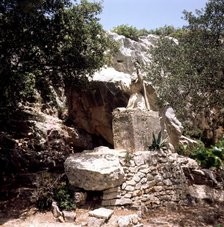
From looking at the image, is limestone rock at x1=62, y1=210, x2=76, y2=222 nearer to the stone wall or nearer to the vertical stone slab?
the stone wall

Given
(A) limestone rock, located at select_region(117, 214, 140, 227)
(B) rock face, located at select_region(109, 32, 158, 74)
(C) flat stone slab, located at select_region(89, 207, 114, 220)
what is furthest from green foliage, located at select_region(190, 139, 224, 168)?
(B) rock face, located at select_region(109, 32, 158, 74)

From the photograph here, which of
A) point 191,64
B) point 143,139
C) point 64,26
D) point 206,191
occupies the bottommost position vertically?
point 206,191

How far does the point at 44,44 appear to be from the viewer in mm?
12320

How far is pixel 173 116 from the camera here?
17.7m

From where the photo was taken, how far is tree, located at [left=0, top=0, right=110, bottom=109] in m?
10.7

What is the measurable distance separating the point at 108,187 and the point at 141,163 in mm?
1590

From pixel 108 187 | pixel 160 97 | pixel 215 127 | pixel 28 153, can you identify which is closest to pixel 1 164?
pixel 28 153

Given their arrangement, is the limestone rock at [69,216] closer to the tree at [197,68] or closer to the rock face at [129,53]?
the tree at [197,68]

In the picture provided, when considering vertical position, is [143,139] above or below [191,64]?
below

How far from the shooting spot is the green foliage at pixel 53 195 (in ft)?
29.8

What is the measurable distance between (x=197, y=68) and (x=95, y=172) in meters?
9.72

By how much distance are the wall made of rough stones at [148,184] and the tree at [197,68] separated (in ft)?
20.1

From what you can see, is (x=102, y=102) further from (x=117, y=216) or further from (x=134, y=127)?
(x=117, y=216)

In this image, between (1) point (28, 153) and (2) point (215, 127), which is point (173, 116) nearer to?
(2) point (215, 127)
